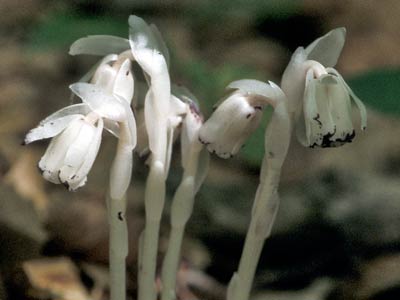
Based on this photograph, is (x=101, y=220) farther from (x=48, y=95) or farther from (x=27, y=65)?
(x=27, y=65)

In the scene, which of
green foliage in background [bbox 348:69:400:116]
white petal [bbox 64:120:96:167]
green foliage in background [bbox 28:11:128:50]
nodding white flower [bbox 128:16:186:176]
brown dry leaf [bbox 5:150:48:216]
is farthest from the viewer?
green foliage in background [bbox 28:11:128:50]

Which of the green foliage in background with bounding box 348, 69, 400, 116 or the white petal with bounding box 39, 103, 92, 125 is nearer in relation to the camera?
the white petal with bounding box 39, 103, 92, 125

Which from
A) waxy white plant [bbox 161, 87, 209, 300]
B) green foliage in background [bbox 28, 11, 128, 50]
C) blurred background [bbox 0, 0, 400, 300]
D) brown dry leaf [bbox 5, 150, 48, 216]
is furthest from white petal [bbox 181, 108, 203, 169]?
green foliage in background [bbox 28, 11, 128, 50]

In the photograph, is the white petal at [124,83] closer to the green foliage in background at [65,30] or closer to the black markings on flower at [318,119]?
the black markings on flower at [318,119]

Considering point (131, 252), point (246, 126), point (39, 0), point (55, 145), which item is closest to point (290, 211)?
point (131, 252)

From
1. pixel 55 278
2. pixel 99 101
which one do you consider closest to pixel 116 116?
pixel 99 101

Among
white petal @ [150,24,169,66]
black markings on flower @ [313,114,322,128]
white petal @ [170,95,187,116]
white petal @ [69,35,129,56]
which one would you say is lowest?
white petal @ [170,95,187,116]

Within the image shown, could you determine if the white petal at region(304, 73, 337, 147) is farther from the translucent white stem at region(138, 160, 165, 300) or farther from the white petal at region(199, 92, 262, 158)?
the translucent white stem at region(138, 160, 165, 300)

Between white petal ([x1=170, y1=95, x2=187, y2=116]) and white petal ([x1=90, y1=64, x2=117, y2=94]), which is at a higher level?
white petal ([x1=90, y1=64, x2=117, y2=94])

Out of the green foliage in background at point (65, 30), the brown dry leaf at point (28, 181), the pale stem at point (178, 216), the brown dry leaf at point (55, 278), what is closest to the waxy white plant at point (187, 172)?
the pale stem at point (178, 216)
